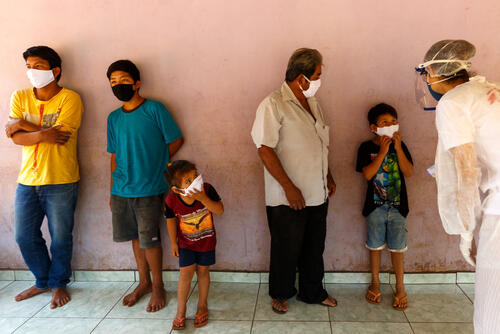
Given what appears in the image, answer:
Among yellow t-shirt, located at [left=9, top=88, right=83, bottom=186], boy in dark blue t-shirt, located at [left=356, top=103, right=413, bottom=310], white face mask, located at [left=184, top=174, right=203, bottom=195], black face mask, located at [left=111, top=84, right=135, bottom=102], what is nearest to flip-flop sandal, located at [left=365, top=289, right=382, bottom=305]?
boy in dark blue t-shirt, located at [left=356, top=103, right=413, bottom=310]

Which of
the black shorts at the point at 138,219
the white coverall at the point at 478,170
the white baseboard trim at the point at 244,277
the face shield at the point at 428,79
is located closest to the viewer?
the white coverall at the point at 478,170

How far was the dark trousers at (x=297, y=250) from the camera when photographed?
2.29 metres

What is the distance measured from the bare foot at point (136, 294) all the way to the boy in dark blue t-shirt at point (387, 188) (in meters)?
1.68

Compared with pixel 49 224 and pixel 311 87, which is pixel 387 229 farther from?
pixel 49 224

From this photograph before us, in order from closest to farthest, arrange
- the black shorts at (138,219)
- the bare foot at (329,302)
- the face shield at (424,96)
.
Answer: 1. the face shield at (424,96)
2. the bare foot at (329,302)
3. the black shorts at (138,219)

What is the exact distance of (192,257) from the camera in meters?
2.27

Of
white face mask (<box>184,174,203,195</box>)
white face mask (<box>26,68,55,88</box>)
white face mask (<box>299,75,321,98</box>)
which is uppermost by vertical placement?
white face mask (<box>26,68,55,88</box>)

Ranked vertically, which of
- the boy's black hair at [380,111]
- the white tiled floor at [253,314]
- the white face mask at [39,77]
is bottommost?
the white tiled floor at [253,314]

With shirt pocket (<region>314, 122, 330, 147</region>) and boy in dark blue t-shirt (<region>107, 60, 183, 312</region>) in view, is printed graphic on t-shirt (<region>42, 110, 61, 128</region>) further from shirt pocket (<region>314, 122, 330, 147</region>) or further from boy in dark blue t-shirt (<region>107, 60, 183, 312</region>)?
shirt pocket (<region>314, 122, 330, 147</region>)

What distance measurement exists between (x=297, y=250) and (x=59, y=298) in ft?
6.03

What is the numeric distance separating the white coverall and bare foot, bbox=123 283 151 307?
7.09 ft

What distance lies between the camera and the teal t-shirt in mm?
2504

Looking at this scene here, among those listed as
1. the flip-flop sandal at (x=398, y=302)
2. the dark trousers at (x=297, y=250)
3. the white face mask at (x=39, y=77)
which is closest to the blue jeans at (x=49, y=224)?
the white face mask at (x=39, y=77)

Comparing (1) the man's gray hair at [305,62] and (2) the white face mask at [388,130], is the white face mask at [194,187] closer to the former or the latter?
(1) the man's gray hair at [305,62]
